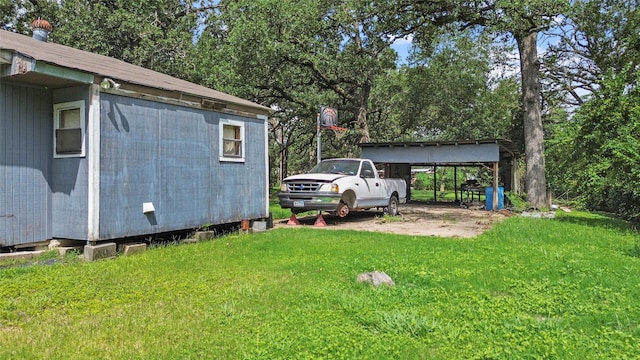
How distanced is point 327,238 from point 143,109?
4543mm

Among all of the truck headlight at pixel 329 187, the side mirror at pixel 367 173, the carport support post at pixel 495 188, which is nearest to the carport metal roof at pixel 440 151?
the carport support post at pixel 495 188

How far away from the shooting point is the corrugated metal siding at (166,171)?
7531 millimetres

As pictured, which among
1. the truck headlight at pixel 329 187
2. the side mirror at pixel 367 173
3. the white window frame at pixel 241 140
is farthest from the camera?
the side mirror at pixel 367 173

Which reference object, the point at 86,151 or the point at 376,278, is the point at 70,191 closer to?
the point at 86,151

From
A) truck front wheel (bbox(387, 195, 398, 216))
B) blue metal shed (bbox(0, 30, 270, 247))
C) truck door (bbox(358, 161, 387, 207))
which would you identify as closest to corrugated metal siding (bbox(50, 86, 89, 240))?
blue metal shed (bbox(0, 30, 270, 247))

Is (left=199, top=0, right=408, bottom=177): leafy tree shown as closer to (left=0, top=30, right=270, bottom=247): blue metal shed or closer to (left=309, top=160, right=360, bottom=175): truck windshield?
(left=309, top=160, right=360, bottom=175): truck windshield

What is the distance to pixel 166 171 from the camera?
8.57 metres

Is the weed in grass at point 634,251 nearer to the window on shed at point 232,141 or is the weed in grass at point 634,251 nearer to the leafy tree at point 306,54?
the window on shed at point 232,141

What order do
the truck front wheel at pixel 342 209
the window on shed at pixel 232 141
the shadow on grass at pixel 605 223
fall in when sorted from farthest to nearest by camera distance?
the truck front wheel at pixel 342 209 < the shadow on grass at pixel 605 223 < the window on shed at pixel 232 141

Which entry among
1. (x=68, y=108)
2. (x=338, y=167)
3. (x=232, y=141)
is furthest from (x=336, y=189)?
(x=68, y=108)

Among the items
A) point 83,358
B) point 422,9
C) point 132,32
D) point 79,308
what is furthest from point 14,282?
point 132,32

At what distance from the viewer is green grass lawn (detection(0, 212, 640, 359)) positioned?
3527 millimetres

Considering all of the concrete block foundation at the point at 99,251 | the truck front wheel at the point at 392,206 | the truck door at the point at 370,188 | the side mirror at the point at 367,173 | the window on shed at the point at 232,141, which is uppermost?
the window on shed at the point at 232,141

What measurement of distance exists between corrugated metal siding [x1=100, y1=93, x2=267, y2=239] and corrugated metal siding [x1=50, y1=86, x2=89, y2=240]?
0.30 meters
